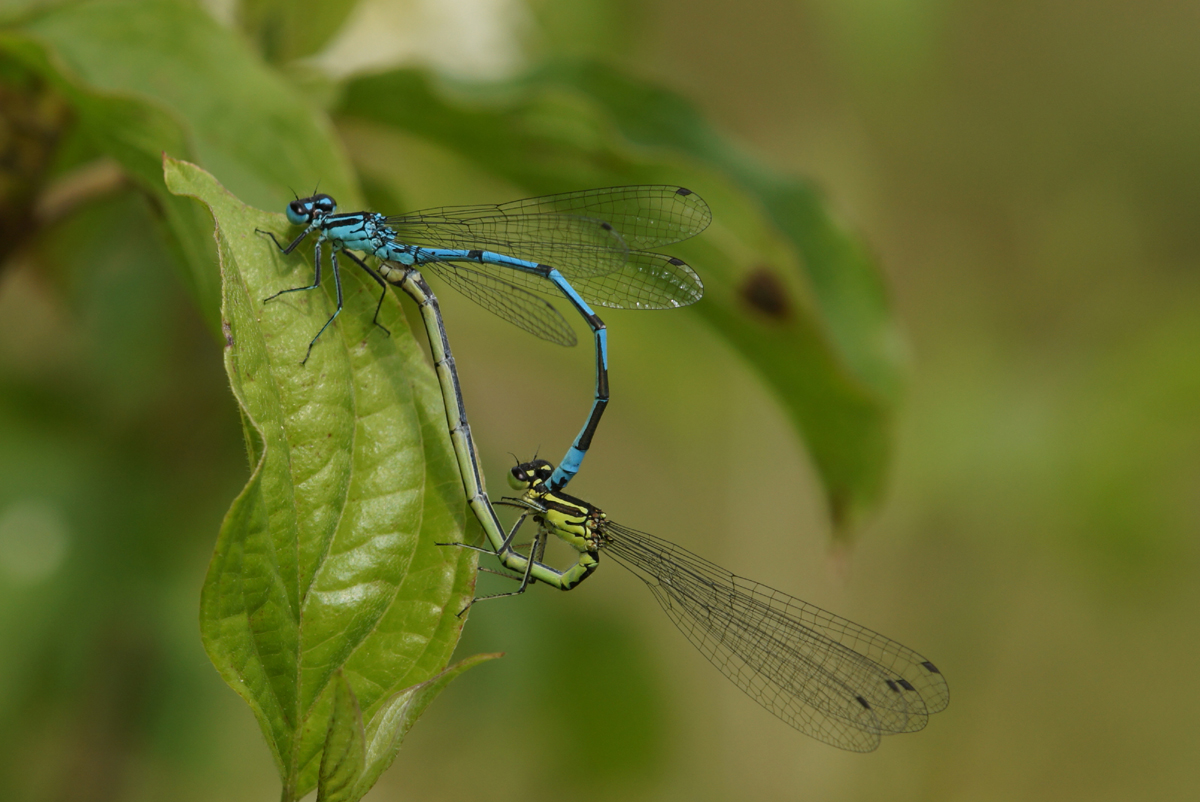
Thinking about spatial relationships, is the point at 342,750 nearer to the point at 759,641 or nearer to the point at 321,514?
A: the point at 321,514

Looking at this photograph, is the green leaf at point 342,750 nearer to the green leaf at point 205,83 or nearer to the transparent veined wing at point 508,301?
the green leaf at point 205,83

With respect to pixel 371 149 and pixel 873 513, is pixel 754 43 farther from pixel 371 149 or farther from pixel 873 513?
pixel 873 513

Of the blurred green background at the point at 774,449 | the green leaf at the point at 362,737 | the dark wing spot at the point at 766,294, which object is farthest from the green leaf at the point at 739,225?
the green leaf at the point at 362,737

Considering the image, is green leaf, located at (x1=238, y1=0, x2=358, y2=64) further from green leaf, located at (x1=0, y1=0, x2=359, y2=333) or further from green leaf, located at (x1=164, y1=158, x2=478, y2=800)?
green leaf, located at (x1=164, y1=158, x2=478, y2=800)

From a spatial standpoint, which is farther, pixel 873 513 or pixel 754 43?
pixel 754 43

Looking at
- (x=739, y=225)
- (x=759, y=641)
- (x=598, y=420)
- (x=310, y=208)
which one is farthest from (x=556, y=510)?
(x=310, y=208)

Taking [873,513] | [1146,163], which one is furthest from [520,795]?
[1146,163]
